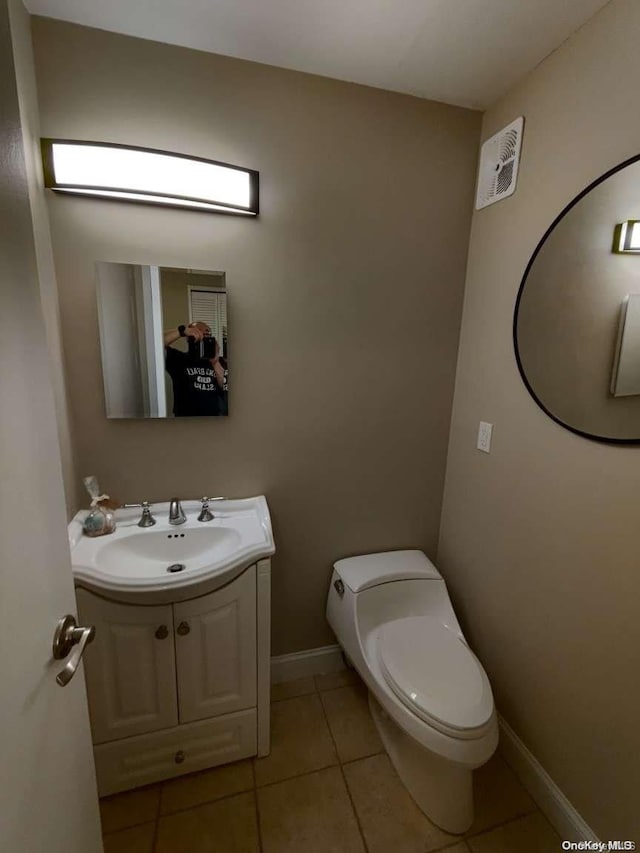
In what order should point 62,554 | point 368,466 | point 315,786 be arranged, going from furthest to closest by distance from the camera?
point 368,466
point 315,786
point 62,554

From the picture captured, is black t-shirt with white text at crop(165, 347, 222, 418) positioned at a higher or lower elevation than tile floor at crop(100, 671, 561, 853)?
higher

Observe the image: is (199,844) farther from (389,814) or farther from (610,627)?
(610,627)

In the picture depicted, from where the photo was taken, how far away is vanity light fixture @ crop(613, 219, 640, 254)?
36.4 inches

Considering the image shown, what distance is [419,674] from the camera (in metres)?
1.21

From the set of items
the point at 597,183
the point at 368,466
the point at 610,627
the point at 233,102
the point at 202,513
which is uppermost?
the point at 233,102

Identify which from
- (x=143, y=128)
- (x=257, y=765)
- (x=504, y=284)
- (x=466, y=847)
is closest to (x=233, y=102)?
(x=143, y=128)

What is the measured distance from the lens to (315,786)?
49.9 inches

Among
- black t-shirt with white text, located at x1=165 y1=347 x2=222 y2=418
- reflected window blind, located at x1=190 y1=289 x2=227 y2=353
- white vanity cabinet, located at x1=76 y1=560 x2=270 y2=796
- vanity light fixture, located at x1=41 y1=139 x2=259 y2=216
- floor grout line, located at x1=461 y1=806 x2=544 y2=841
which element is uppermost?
vanity light fixture, located at x1=41 y1=139 x2=259 y2=216

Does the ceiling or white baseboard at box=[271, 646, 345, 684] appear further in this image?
white baseboard at box=[271, 646, 345, 684]

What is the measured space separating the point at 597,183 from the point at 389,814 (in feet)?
6.68

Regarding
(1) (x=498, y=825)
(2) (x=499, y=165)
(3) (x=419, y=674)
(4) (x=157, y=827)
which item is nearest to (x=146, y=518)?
(4) (x=157, y=827)

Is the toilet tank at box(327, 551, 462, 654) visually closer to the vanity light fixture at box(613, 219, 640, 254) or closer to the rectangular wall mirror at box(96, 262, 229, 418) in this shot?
the rectangular wall mirror at box(96, 262, 229, 418)

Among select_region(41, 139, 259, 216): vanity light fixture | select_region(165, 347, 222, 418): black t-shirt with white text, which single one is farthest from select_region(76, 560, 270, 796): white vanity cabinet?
select_region(41, 139, 259, 216): vanity light fixture

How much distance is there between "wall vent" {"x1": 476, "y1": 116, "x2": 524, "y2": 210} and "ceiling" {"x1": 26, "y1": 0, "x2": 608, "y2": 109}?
0.52 ft
